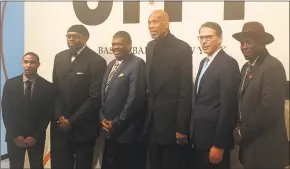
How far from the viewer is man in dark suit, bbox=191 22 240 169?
1079mm

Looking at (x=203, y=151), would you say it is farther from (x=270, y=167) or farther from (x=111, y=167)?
(x=111, y=167)

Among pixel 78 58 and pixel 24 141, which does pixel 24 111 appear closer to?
pixel 24 141

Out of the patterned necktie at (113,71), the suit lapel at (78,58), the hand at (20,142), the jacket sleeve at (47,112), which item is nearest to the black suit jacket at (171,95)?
the patterned necktie at (113,71)

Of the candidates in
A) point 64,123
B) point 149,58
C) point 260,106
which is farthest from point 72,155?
point 260,106

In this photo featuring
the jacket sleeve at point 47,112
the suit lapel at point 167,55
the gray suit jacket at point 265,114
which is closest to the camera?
the gray suit jacket at point 265,114

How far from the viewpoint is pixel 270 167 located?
41.9 inches

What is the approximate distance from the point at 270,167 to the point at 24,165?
83 centimetres

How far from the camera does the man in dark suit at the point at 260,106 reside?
1.04m

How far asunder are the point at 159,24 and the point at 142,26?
0.20 feet

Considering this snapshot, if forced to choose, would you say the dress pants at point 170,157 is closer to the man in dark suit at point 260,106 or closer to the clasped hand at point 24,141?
the man in dark suit at point 260,106

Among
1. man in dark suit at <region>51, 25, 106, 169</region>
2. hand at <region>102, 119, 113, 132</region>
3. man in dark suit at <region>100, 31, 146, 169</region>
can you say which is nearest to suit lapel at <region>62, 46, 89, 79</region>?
man in dark suit at <region>51, 25, 106, 169</region>

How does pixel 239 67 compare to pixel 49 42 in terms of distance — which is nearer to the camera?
pixel 239 67

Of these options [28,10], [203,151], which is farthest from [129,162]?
[28,10]

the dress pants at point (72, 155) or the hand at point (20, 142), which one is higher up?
the hand at point (20, 142)
